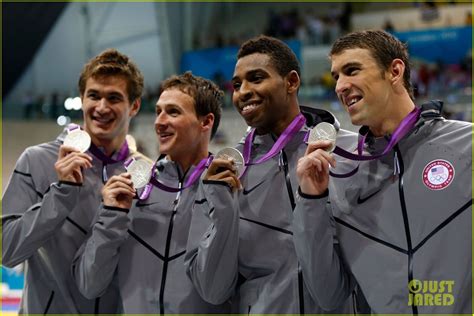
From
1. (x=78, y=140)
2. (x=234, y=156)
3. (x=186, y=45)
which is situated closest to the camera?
(x=234, y=156)

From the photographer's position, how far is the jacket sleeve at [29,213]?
110 inches

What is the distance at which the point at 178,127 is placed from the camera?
293 cm

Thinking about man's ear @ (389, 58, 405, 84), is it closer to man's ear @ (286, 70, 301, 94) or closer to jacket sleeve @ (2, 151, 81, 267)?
man's ear @ (286, 70, 301, 94)

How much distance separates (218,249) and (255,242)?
201mm

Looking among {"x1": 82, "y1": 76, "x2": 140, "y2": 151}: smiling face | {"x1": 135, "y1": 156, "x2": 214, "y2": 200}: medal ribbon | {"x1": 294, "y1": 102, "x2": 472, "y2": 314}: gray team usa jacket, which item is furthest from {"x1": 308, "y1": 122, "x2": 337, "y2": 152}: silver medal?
{"x1": 82, "y1": 76, "x2": 140, "y2": 151}: smiling face

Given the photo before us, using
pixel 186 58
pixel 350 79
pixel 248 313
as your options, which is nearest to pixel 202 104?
pixel 350 79

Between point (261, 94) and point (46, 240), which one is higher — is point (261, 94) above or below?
above

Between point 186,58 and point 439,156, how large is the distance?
1310cm

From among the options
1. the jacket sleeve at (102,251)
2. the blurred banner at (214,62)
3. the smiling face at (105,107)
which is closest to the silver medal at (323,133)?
the jacket sleeve at (102,251)

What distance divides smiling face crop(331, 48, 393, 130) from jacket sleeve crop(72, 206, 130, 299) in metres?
1.08

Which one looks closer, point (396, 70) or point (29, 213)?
point (396, 70)

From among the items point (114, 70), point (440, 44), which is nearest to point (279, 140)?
point (114, 70)

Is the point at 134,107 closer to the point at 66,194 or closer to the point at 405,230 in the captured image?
the point at 66,194

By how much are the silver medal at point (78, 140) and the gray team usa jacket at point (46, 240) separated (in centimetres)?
19
